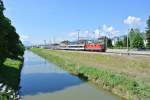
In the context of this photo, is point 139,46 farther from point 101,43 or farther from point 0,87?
point 0,87

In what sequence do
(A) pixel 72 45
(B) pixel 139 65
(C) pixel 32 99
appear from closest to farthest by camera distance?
(C) pixel 32 99
(B) pixel 139 65
(A) pixel 72 45

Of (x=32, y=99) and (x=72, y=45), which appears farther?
(x=72, y=45)

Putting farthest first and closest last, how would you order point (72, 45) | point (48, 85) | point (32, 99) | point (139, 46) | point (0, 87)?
point (72, 45), point (139, 46), point (48, 85), point (32, 99), point (0, 87)

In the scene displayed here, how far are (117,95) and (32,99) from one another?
21.0ft

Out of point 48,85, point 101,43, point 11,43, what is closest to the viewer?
point 48,85

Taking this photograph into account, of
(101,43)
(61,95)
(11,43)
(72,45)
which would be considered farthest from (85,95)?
(72,45)

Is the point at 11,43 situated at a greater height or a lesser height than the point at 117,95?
greater

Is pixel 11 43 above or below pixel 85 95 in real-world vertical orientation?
above

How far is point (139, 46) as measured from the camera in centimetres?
10600

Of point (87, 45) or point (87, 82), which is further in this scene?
point (87, 45)

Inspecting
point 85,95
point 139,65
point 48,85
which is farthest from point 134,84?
point 139,65

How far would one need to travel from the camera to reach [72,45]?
13525cm

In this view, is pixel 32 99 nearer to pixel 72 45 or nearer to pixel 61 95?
pixel 61 95

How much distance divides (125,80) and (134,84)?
2.09m
